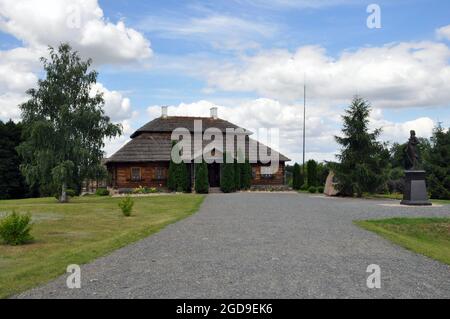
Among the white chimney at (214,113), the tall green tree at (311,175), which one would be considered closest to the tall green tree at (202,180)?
the white chimney at (214,113)

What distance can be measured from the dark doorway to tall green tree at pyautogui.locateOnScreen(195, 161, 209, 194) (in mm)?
3205

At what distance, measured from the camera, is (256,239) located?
37.8 feet

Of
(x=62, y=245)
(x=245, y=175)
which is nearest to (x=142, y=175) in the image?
(x=245, y=175)

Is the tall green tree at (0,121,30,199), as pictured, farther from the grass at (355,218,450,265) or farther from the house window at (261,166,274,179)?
the grass at (355,218,450,265)

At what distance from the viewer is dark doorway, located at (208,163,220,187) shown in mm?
41688

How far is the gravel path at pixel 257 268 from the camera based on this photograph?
649cm

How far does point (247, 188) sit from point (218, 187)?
2.62 m

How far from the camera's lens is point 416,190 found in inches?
917

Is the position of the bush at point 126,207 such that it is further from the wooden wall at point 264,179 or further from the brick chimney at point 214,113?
the brick chimney at point 214,113

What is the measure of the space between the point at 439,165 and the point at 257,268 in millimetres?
35677

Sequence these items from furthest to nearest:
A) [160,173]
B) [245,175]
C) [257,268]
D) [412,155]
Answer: [245,175] → [160,173] → [412,155] → [257,268]

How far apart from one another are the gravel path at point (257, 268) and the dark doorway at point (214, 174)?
2825 cm

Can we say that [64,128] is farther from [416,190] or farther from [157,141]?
[416,190]
